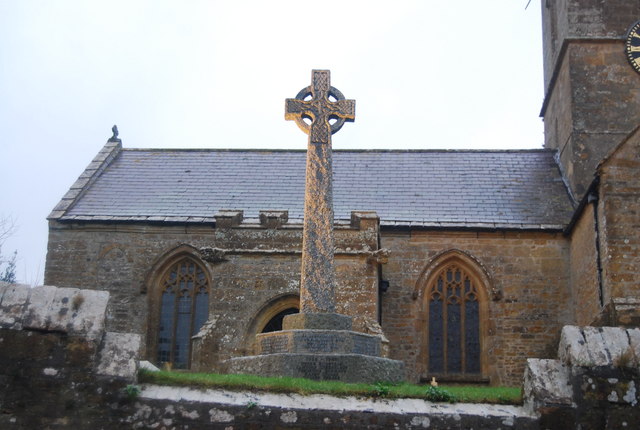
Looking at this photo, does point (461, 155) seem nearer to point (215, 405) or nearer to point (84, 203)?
point (84, 203)

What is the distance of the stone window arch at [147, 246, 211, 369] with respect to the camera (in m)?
21.9

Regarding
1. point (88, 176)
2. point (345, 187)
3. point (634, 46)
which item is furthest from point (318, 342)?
point (634, 46)

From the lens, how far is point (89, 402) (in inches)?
318

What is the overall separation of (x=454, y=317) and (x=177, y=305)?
7391 mm

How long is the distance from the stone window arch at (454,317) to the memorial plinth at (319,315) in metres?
10.2

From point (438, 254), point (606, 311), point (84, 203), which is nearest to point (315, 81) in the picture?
point (606, 311)

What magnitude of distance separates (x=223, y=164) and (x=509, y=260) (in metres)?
9.72

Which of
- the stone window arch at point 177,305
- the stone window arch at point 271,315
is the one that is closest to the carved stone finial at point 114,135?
the stone window arch at point 177,305

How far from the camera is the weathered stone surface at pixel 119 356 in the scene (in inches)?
323

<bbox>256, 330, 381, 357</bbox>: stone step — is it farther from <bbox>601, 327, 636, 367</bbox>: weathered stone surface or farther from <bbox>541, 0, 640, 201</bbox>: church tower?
<bbox>541, 0, 640, 201</bbox>: church tower

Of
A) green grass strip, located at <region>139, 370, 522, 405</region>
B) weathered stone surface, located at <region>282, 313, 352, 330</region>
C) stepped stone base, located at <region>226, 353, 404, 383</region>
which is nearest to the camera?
green grass strip, located at <region>139, 370, 522, 405</region>

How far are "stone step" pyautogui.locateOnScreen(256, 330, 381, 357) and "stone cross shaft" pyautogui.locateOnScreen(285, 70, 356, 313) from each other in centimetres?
77

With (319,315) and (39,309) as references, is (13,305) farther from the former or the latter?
(319,315)

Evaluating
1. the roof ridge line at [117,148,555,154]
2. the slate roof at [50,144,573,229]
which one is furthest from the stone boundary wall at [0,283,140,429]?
the roof ridge line at [117,148,555,154]
